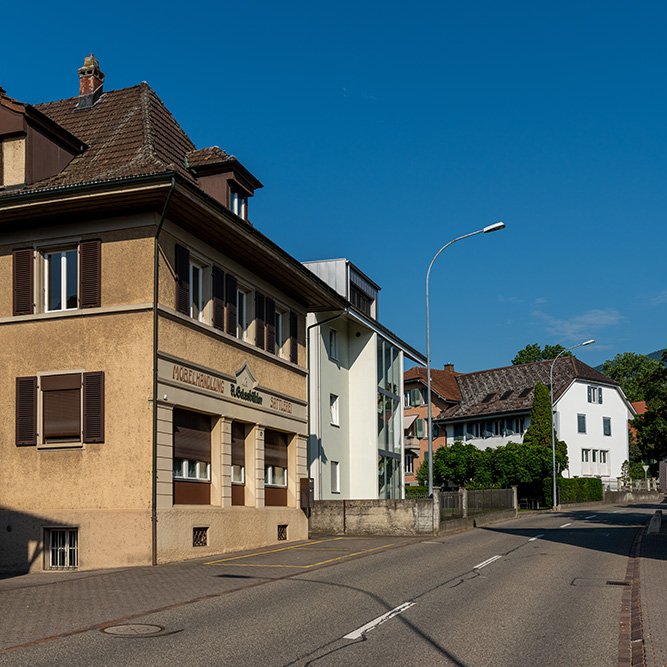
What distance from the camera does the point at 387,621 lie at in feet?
35.3

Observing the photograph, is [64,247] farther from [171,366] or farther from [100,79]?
[100,79]

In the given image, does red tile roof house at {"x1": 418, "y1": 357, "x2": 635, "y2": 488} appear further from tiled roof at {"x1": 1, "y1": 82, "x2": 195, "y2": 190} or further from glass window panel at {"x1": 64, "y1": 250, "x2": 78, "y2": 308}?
glass window panel at {"x1": 64, "y1": 250, "x2": 78, "y2": 308}

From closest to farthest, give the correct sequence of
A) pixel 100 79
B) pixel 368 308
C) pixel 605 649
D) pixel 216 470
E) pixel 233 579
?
pixel 605 649 < pixel 233 579 < pixel 216 470 < pixel 100 79 < pixel 368 308

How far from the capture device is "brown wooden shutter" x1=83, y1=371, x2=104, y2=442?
19484 millimetres

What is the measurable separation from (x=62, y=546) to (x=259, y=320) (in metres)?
9.27

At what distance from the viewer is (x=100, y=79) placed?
27.9 meters

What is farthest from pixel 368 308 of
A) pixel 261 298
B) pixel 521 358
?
pixel 521 358

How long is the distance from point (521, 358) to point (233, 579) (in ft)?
305

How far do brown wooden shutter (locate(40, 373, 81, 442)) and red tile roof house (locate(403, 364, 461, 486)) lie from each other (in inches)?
1602

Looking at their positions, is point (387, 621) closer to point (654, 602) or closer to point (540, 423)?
point (654, 602)

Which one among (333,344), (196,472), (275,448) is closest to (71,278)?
(196,472)

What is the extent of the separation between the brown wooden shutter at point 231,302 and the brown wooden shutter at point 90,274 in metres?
4.38

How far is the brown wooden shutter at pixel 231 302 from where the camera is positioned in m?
23.7

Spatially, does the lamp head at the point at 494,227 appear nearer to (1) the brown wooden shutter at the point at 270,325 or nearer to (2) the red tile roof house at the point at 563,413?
(1) the brown wooden shutter at the point at 270,325
